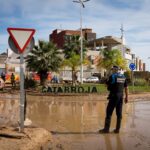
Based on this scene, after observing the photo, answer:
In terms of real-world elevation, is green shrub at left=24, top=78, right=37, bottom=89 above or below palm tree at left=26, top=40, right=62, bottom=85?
below

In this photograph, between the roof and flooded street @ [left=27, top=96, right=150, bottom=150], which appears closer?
flooded street @ [left=27, top=96, right=150, bottom=150]

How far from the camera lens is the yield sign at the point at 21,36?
9.63 meters

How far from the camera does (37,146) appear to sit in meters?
9.06

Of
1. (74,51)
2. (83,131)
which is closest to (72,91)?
(83,131)

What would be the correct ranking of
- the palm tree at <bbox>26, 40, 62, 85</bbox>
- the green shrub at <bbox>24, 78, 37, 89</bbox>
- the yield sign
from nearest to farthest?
the yield sign < the green shrub at <bbox>24, 78, 37, 89</bbox> < the palm tree at <bbox>26, 40, 62, 85</bbox>

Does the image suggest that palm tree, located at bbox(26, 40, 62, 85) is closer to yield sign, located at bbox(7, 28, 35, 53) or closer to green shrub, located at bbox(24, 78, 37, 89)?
green shrub, located at bbox(24, 78, 37, 89)

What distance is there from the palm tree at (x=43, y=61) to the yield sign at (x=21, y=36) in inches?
1273

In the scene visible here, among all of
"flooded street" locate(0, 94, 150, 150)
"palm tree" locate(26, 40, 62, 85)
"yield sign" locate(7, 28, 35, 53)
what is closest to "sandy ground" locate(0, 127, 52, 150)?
"flooded street" locate(0, 94, 150, 150)

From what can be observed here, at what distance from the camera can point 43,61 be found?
42000 millimetres

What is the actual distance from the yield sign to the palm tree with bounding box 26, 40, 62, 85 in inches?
1273

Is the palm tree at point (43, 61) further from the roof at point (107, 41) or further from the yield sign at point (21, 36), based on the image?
the roof at point (107, 41)

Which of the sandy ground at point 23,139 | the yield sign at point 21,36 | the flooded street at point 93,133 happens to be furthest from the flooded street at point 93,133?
the yield sign at point 21,36

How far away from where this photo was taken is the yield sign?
9.63 m

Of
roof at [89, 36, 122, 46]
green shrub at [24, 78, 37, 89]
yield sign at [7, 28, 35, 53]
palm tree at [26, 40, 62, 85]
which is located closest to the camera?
yield sign at [7, 28, 35, 53]
